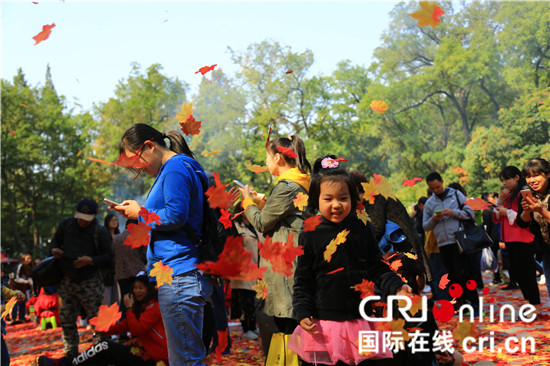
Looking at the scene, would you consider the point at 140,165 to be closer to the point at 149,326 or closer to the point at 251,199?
the point at 251,199

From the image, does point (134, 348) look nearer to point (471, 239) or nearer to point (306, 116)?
point (471, 239)

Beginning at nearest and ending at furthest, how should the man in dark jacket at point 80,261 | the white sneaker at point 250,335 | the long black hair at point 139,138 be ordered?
the long black hair at point 139,138, the man in dark jacket at point 80,261, the white sneaker at point 250,335

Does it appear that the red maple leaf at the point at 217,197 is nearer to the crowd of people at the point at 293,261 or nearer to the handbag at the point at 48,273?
the crowd of people at the point at 293,261

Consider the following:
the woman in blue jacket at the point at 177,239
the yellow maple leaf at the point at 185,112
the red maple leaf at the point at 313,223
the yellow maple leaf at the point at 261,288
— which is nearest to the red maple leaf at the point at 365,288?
the red maple leaf at the point at 313,223

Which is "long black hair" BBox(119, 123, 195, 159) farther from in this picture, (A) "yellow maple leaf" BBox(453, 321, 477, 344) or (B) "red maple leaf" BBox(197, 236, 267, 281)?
(A) "yellow maple leaf" BBox(453, 321, 477, 344)

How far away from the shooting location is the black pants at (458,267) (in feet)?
21.6

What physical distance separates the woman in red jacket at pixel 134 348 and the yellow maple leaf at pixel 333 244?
7.57ft

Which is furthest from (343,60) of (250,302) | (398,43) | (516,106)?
(250,302)

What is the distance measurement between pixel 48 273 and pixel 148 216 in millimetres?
3426

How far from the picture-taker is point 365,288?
282 cm

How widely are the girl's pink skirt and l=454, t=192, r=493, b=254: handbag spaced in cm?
390

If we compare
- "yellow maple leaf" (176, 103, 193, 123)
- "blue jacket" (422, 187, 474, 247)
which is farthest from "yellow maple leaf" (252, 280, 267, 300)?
"blue jacket" (422, 187, 474, 247)

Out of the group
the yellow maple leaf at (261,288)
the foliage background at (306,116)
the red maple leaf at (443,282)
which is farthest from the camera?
the foliage background at (306,116)

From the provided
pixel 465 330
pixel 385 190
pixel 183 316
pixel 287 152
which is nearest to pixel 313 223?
pixel 287 152
